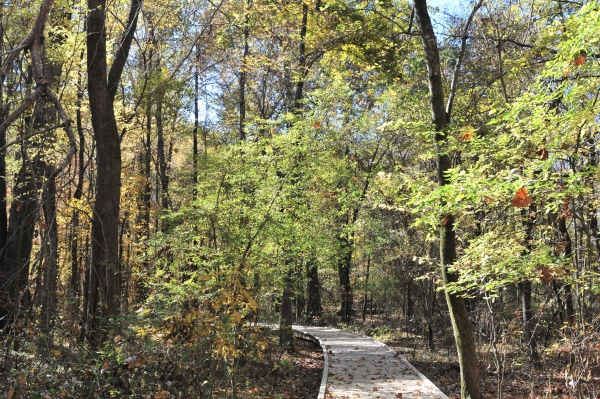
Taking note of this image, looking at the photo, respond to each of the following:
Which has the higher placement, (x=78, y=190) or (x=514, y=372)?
(x=78, y=190)

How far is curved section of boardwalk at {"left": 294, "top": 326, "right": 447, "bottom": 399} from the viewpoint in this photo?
8484 mm

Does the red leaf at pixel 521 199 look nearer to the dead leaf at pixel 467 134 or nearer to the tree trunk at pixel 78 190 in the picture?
the dead leaf at pixel 467 134

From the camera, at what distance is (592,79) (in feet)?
17.3

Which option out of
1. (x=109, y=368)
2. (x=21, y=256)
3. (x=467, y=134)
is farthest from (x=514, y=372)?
(x=21, y=256)

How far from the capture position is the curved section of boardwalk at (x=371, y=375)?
8484 mm

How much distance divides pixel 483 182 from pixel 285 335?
1048 centimetres

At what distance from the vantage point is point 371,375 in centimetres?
1021

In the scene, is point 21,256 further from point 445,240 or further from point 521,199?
point 521,199

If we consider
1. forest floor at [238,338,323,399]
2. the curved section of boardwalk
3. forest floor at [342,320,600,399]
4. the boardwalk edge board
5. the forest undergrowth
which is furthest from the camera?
forest floor at [238,338,323,399]

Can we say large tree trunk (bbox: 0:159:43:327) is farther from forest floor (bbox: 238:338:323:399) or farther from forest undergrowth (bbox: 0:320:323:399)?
forest floor (bbox: 238:338:323:399)

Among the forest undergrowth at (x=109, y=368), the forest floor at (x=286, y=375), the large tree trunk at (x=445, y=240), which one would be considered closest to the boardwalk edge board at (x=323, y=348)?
the forest floor at (x=286, y=375)

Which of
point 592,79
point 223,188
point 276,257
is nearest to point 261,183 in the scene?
point 223,188

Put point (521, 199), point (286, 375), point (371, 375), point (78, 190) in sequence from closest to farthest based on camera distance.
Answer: point (521, 199) < point (78, 190) < point (371, 375) < point (286, 375)

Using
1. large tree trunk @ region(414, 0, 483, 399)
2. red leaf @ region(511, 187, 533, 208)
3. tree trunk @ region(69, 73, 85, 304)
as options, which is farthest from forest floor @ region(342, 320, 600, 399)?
tree trunk @ region(69, 73, 85, 304)
